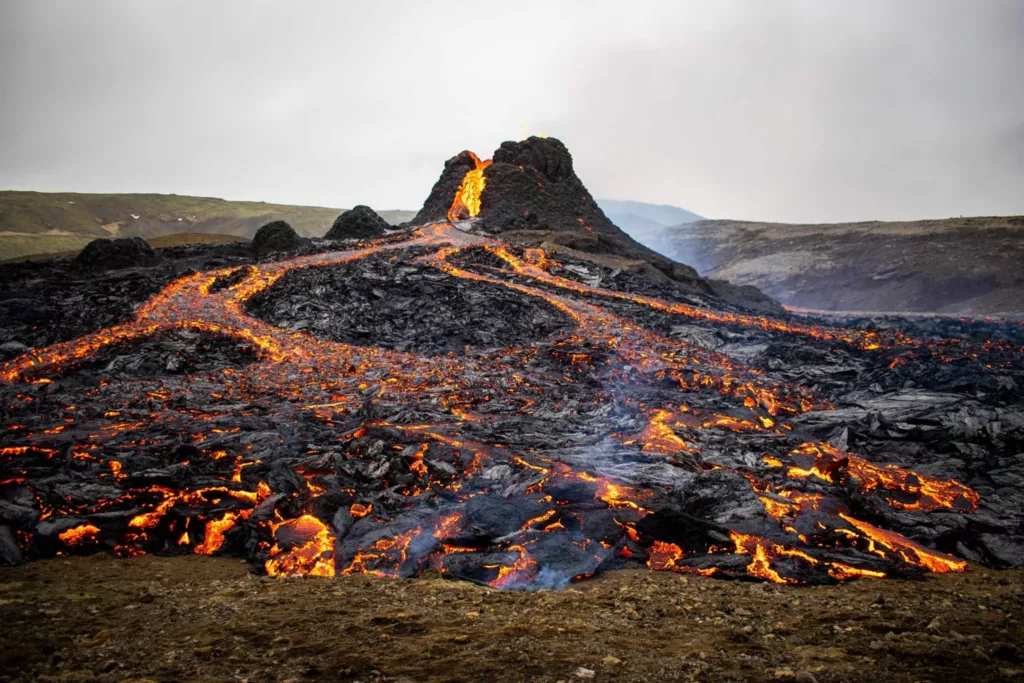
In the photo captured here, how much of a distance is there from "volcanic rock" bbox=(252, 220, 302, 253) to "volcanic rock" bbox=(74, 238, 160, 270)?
6.30 metres

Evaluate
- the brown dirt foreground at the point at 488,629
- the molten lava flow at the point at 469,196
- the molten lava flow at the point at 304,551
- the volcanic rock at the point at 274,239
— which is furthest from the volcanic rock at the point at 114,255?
the molten lava flow at the point at 304,551

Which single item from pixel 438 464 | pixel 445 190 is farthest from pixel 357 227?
pixel 438 464

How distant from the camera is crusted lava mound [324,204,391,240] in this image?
4238 cm

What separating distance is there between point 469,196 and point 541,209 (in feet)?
25.1

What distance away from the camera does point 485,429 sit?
13070 millimetres

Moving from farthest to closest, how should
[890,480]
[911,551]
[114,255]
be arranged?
1. [114,255]
2. [890,480]
3. [911,551]

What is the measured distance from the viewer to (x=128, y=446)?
420 inches

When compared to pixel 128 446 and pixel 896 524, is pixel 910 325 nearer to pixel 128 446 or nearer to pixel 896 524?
pixel 896 524

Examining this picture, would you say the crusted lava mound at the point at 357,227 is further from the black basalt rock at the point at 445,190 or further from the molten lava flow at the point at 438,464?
the molten lava flow at the point at 438,464

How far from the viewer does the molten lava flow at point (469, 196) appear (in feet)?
159

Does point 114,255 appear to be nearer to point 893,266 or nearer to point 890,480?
point 890,480

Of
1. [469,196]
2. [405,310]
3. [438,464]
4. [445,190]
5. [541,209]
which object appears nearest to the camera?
[438,464]

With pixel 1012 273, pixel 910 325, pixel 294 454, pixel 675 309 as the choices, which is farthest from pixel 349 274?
pixel 1012 273

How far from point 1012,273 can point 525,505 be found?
210ft
